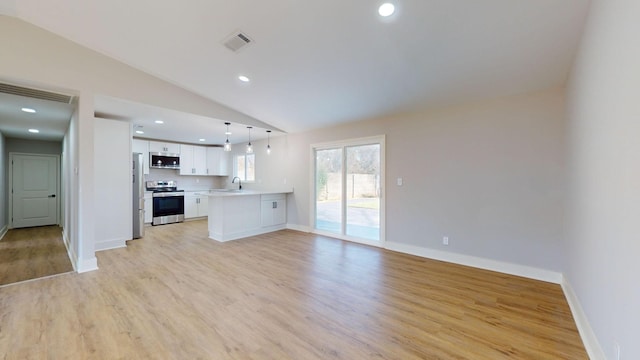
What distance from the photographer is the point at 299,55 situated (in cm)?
318

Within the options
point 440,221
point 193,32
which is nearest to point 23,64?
point 193,32

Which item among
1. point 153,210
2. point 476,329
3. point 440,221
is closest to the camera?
point 476,329

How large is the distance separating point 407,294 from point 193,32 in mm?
3791

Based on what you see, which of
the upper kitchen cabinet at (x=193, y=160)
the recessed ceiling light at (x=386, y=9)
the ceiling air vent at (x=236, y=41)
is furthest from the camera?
the upper kitchen cabinet at (x=193, y=160)

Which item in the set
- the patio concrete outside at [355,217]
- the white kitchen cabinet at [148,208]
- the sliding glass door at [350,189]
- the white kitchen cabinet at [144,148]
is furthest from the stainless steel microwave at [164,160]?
the patio concrete outside at [355,217]

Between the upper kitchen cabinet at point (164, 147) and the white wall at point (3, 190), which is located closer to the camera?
the white wall at point (3, 190)

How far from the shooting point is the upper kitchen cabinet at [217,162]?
8.22 metres

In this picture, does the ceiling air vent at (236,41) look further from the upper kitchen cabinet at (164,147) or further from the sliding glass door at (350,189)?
the upper kitchen cabinet at (164,147)

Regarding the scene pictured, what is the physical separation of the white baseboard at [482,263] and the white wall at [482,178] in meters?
0.05

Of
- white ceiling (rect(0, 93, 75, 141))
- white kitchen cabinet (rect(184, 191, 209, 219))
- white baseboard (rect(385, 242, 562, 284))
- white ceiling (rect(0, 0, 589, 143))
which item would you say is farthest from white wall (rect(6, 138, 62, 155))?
white baseboard (rect(385, 242, 562, 284))

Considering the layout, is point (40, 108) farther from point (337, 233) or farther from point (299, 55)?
point (337, 233)

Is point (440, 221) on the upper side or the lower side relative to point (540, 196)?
lower

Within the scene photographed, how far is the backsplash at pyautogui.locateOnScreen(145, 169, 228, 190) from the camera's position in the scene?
7512 mm

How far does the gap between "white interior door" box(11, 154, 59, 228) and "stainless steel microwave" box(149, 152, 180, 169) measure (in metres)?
2.82
